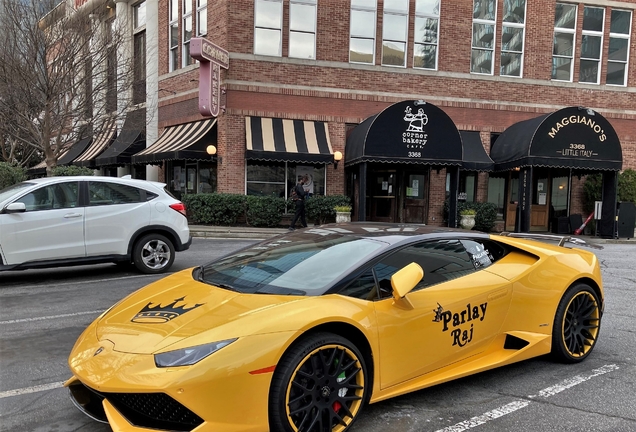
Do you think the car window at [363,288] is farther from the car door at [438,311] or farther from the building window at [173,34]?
the building window at [173,34]

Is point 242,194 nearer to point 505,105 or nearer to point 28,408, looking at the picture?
point 505,105

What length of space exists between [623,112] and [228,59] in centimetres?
1642

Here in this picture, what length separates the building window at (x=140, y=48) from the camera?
20078 millimetres

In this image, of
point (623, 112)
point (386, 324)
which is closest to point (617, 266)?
point (386, 324)

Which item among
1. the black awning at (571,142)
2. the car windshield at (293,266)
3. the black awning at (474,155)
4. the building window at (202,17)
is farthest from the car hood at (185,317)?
the building window at (202,17)

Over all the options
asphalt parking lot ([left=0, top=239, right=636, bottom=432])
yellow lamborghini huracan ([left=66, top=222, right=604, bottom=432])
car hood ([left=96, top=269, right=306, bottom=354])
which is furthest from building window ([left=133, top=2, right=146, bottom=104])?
yellow lamborghini huracan ([left=66, top=222, right=604, bottom=432])

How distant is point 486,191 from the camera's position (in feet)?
62.7

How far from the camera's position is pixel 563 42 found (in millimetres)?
19781

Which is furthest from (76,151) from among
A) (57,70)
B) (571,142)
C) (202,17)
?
(571,142)

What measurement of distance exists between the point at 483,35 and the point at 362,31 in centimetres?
505

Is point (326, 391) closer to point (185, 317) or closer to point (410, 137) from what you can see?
point (185, 317)

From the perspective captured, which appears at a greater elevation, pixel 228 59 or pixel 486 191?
pixel 228 59

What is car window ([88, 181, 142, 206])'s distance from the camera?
770 centimetres

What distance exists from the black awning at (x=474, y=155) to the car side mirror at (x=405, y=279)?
601 inches
